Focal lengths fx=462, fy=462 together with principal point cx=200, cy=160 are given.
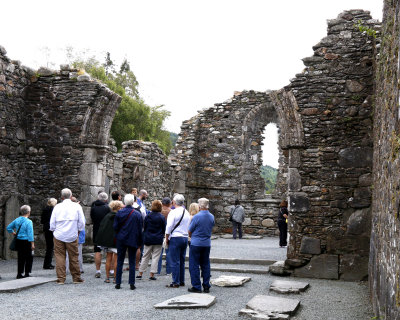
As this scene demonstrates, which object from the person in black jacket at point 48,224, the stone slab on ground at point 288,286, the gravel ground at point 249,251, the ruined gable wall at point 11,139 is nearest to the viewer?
the stone slab on ground at point 288,286

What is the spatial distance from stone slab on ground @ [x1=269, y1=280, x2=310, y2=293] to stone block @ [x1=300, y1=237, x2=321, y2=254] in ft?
3.13

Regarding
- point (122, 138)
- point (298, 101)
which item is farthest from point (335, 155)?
point (122, 138)

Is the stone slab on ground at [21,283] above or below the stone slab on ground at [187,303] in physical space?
below

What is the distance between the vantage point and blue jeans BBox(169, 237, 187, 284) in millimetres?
7883

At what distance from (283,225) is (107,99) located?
647 cm

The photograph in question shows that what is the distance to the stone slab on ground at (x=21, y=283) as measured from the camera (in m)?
7.25

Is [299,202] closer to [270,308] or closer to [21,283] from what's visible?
[270,308]

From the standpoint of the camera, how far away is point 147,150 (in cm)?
1423

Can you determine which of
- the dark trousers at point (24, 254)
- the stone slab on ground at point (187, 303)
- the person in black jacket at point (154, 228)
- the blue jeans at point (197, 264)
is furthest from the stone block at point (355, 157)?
the dark trousers at point (24, 254)

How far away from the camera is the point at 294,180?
29.8 feet

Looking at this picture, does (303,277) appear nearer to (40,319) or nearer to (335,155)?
(335,155)

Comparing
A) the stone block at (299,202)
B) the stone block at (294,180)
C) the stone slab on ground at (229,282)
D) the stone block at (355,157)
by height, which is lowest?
the stone slab on ground at (229,282)

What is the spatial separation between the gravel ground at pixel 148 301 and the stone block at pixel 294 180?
1.74 meters

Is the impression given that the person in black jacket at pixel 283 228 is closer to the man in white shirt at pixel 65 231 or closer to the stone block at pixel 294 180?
the stone block at pixel 294 180
